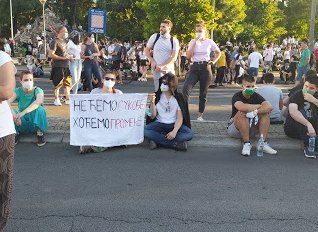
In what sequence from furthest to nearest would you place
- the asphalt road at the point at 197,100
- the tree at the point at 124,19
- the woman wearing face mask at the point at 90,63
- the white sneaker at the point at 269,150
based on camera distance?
the tree at the point at 124,19
the woman wearing face mask at the point at 90,63
the asphalt road at the point at 197,100
the white sneaker at the point at 269,150

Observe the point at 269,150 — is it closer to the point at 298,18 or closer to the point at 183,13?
the point at 183,13

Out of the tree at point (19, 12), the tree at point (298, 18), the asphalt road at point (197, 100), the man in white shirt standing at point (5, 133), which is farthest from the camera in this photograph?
the tree at point (298, 18)

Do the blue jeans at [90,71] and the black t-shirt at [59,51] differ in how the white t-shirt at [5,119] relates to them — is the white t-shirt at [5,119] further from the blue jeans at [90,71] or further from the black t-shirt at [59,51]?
the blue jeans at [90,71]

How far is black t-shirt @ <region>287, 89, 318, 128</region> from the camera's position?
22.5 ft

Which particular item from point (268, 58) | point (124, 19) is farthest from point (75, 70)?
point (124, 19)

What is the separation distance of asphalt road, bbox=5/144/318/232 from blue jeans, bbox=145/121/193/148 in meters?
0.24

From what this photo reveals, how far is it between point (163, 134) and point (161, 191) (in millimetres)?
1939

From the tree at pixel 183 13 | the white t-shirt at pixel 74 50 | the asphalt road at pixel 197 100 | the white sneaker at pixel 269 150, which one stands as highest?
the tree at pixel 183 13

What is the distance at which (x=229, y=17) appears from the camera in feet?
133

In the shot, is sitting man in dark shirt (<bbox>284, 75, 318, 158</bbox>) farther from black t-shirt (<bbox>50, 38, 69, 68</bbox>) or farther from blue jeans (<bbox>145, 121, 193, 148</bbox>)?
black t-shirt (<bbox>50, 38, 69, 68</bbox>)

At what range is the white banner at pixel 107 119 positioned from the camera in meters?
6.80

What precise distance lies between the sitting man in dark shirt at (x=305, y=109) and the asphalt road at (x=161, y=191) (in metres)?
0.40

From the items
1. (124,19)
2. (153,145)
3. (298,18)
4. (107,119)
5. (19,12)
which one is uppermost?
(298,18)

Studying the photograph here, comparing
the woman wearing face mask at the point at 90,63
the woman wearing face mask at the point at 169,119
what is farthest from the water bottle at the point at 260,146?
the woman wearing face mask at the point at 90,63
